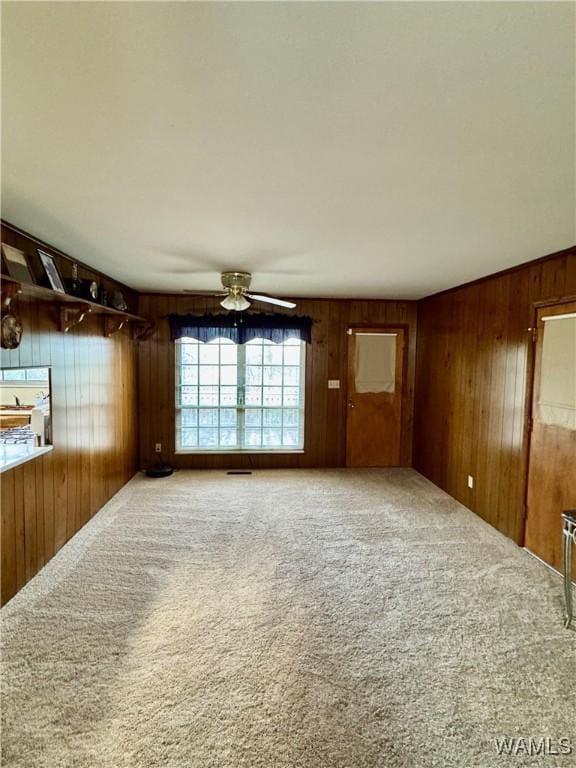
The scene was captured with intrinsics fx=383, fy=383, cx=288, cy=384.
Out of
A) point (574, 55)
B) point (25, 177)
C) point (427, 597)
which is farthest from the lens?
point (427, 597)

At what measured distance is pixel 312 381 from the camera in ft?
17.8

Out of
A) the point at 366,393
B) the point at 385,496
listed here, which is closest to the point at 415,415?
the point at 366,393


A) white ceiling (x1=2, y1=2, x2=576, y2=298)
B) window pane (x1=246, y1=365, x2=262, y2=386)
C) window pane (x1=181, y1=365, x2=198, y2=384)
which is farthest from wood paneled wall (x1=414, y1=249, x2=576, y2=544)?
window pane (x1=181, y1=365, x2=198, y2=384)

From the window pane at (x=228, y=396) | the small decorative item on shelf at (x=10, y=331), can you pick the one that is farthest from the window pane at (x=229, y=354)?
the small decorative item on shelf at (x=10, y=331)

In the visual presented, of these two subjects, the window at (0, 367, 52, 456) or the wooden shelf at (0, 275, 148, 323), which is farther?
the window at (0, 367, 52, 456)

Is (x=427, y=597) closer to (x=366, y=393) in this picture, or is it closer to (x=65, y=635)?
(x=65, y=635)

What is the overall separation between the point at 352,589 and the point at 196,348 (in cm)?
373

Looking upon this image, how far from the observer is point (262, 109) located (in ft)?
4.07

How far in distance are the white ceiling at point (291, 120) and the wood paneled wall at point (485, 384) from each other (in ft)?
2.53

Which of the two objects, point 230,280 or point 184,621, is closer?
point 184,621

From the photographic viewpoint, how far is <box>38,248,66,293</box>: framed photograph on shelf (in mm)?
2732

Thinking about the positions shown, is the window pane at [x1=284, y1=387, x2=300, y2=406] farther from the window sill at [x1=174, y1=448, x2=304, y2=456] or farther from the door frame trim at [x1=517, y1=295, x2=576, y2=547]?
the door frame trim at [x1=517, y1=295, x2=576, y2=547]

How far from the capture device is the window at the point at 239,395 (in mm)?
5336

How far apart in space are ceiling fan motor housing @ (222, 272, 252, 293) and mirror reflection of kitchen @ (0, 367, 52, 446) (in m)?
1.62
